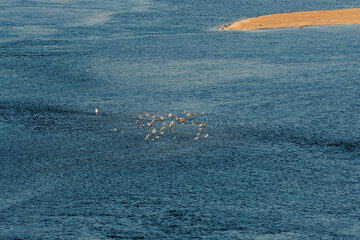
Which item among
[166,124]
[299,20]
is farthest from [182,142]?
[299,20]

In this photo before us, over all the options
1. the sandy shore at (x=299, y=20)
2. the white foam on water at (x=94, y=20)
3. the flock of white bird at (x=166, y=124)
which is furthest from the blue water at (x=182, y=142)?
the white foam on water at (x=94, y=20)

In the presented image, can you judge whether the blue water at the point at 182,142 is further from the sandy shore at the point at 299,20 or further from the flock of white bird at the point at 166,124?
the sandy shore at the point at 299,20

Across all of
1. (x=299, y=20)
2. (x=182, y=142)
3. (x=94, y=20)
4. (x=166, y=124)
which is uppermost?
(x=94, y=20)

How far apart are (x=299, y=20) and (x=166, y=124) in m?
34.6

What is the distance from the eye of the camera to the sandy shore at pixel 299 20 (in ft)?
157

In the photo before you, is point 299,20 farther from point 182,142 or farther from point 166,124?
point 182,142

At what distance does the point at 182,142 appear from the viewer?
18266 mm

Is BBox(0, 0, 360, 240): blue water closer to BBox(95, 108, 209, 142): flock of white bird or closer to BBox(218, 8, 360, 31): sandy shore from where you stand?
BBox(95, 108, 209, 142): flock of white bird

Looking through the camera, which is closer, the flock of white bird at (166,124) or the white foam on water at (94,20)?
the flock of white bird at (166,124)

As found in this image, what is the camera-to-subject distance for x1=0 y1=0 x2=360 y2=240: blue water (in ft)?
41.9

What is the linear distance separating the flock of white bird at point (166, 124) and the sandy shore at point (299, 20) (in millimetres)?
26297

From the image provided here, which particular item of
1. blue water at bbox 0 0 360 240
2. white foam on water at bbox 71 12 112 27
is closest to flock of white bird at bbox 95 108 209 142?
blue water at bbox 0 0 360 240

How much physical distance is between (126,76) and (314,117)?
10805mm

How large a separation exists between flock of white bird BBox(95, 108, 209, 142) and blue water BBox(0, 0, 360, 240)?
192 millimetres
